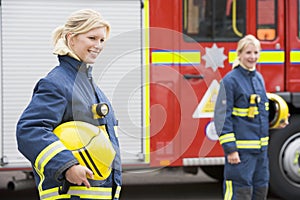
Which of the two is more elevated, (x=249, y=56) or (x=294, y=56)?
(x=294, y=56)

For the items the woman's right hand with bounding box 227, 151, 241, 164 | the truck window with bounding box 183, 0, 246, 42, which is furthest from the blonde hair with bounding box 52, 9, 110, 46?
the truck window with bounding box 183, 0, 246, 42

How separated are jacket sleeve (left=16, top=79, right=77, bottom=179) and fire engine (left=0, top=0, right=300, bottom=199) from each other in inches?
141

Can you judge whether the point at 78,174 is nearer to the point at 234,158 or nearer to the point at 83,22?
the point at 83,22

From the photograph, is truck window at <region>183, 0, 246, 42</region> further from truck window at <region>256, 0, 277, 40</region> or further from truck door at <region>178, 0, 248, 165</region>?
truck window at <region>256, 0, 277, 40</region>

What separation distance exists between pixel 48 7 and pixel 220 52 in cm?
192

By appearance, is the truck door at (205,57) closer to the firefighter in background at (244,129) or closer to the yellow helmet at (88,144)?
the firefighter in background at (244,129)

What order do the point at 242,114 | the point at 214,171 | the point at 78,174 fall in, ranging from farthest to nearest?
the point at 214,171
the point at 242,114
the point at 78,174

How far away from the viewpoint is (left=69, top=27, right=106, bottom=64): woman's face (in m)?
3.14

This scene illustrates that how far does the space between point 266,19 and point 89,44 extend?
4934 mm

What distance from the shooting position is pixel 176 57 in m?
7.39

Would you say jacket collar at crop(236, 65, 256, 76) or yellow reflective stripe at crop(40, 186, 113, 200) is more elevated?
jacket collar at crop(236, 65, 256, 76)

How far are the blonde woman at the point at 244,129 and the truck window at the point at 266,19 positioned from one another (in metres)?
2.29

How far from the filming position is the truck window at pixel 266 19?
777cm

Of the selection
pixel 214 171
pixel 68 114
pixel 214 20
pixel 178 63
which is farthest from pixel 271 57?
pixel 68 114
